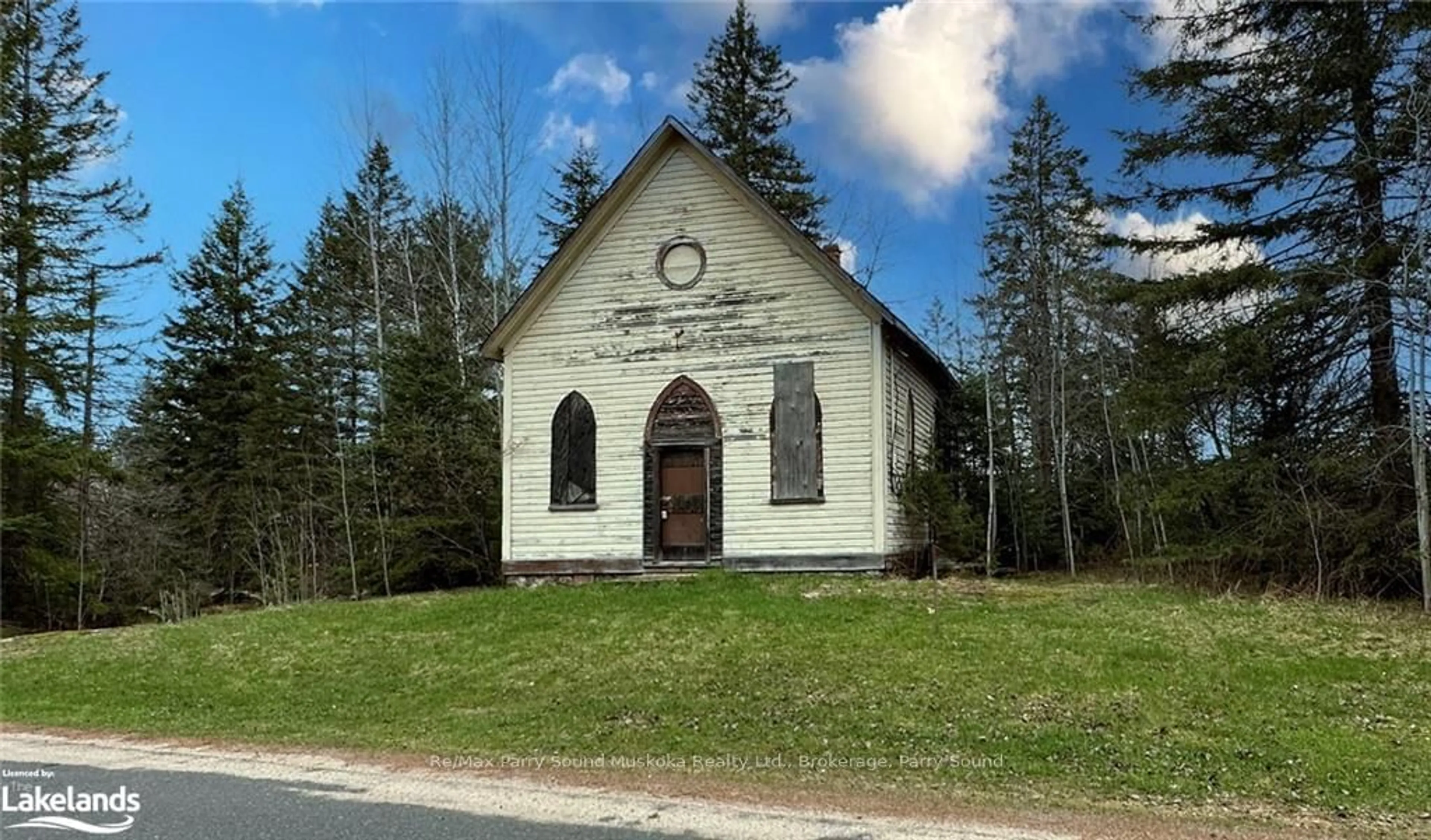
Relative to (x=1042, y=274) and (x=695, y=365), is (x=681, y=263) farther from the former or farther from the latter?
(x=1042, y=274)

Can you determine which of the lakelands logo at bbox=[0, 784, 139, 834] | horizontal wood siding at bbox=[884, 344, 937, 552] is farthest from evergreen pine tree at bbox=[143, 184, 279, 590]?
the lakelands logo at bbox=[0, 784, 139, 834]

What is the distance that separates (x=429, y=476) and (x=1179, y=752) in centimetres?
1551

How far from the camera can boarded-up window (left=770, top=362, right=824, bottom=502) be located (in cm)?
1537

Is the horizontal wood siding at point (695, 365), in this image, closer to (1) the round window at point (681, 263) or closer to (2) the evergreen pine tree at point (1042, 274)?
(1) the round window at point (681, 263)

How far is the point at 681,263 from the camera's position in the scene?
16.3 meters

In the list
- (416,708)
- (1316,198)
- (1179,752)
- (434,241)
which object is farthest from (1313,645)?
(434,241)

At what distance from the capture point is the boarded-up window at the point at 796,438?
50.4 ft

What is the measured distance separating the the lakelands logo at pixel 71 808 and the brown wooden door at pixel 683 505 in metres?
10.1

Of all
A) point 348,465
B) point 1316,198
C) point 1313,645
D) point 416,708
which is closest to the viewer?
point 416,708

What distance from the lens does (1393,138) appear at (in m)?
13.2

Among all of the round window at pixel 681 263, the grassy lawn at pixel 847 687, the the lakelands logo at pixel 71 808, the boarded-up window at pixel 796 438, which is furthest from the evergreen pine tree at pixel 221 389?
the the lakelands logo at pixel 71 808

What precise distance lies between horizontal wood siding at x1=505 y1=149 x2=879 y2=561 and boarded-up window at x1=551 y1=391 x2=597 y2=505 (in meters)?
0.14

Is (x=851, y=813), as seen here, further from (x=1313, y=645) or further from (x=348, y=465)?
(x=348, y=465)

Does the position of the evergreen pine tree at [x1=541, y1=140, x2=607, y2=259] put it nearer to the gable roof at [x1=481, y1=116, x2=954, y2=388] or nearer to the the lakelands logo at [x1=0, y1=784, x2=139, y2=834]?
the gable roof at [x1=481, y1=116, x2=954, y2=388]
